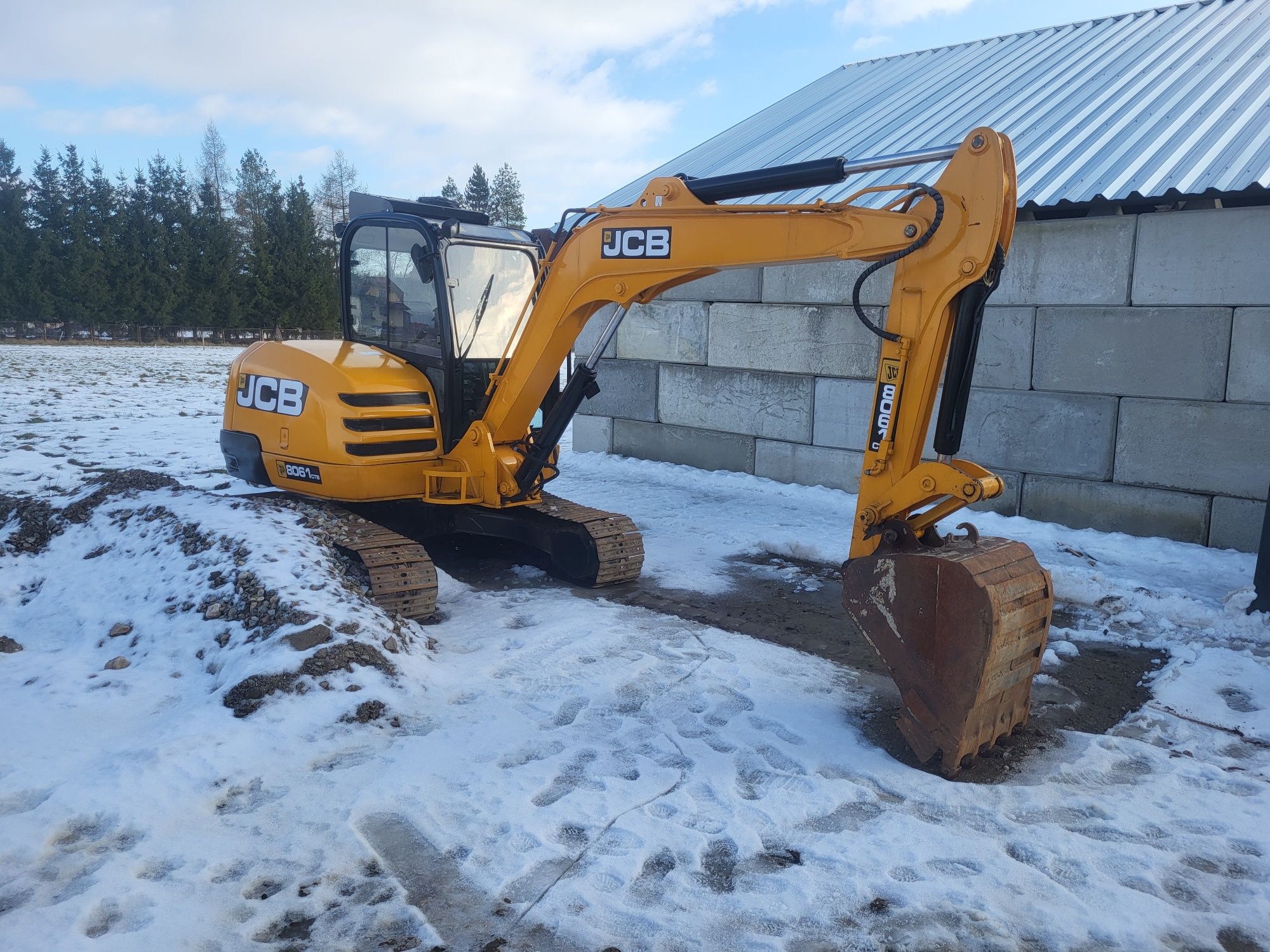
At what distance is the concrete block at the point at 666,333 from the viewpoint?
10.1 metres

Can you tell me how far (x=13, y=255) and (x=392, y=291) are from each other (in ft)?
124

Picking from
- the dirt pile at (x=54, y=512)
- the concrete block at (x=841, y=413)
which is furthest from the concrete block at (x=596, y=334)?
the dirt pile at (x=54, y=512)

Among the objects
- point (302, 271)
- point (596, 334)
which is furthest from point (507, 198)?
point (596, 334)

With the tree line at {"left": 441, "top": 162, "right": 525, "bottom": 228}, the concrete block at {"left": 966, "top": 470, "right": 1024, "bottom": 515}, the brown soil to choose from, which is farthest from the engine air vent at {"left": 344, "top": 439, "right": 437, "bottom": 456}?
the tree line at {"left": 441, "top": 162, "right": 525, "bottom": 228}

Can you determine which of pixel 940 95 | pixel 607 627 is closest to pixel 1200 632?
pixel 607 627

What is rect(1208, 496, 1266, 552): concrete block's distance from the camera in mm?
6801

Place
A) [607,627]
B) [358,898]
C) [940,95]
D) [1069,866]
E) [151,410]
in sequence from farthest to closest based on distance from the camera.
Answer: [151,410]
[940,95]
[607,627]
[1069,866]
[358,898]

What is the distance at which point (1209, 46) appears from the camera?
363 inches

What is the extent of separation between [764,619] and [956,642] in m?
2.12

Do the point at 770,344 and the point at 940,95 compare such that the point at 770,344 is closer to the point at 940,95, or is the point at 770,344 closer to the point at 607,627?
the point at 940,95

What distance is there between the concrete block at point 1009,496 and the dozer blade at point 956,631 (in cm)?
413

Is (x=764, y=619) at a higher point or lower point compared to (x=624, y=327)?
lower

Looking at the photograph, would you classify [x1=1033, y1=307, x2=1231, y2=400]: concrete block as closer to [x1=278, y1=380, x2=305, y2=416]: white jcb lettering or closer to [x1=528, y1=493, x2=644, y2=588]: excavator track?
[x1=528, y1=493, x2=644, y2=588]: excavator track

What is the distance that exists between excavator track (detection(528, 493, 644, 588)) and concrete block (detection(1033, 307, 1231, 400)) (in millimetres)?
3899
